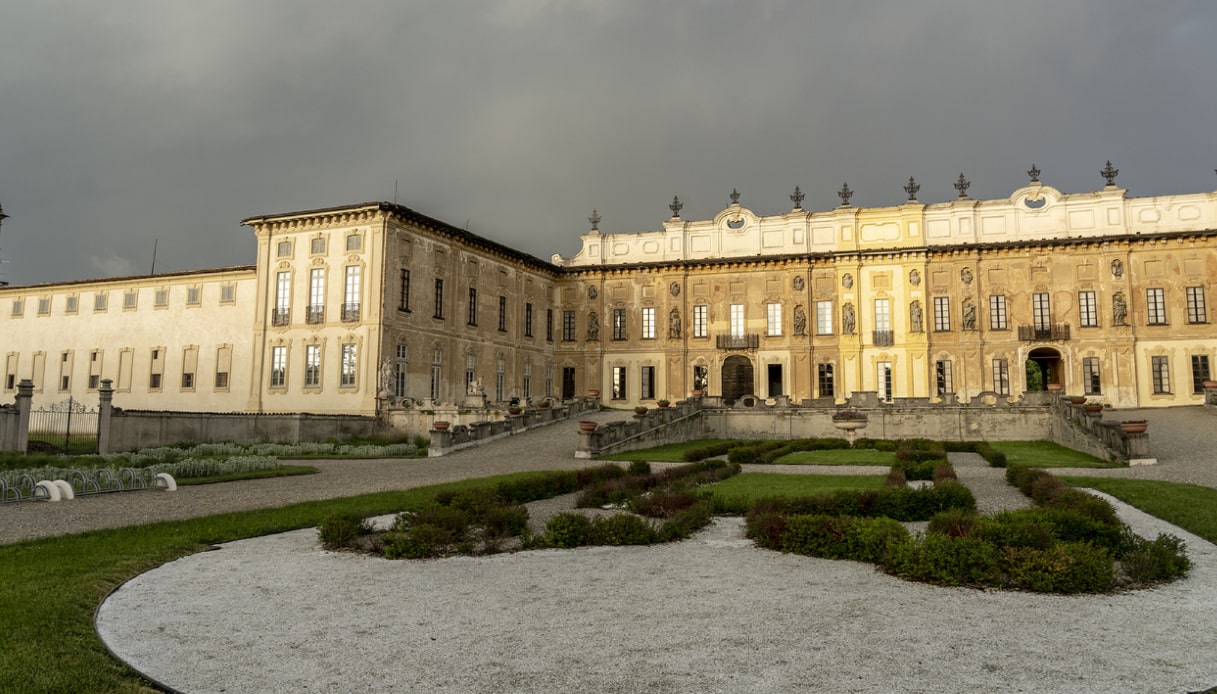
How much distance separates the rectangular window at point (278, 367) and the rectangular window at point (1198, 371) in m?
44.8

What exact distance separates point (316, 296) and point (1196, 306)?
1740 inches

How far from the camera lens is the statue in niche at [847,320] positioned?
1753 inches

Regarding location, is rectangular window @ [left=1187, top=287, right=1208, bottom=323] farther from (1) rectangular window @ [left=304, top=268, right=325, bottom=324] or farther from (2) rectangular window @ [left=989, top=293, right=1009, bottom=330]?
(1) rectangular window @ [left=304, top=268, right=325, bottom=324]

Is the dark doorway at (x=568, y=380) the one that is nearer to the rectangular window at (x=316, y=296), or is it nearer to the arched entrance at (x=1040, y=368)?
the rectangular window at (x=316, y=296)

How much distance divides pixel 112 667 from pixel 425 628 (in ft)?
6.49

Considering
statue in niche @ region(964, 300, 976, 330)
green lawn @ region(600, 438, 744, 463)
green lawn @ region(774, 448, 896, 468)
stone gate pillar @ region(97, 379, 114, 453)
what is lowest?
green lawn @ region(600, 438, 744, 463)

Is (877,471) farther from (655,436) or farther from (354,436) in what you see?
(354,436)

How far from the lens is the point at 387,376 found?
34.5 metres

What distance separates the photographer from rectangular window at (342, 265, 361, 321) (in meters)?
35.5

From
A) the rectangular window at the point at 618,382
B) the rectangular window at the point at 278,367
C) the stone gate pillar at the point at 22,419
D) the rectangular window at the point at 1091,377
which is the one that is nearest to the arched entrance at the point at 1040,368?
the rectangular window at the point at 1091,377

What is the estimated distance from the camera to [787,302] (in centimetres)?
4572

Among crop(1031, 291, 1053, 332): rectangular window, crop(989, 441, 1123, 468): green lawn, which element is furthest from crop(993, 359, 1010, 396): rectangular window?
crop(989, 441, 1123, 468): green lawn

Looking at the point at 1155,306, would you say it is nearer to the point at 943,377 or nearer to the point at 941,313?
the point at 941,313

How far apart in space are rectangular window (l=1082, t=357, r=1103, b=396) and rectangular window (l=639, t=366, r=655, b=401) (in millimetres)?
23195
